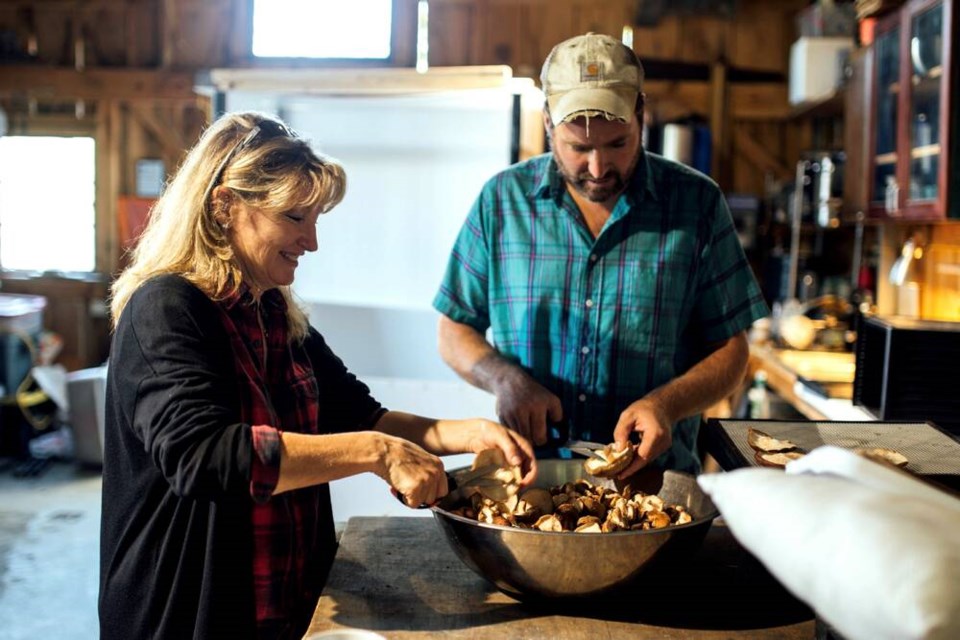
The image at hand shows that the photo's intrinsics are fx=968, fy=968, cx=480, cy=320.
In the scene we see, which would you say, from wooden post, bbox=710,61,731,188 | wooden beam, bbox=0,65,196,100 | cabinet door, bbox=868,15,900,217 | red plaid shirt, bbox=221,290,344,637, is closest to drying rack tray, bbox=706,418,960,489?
red plaid shirt, bbox=221,290,344,637

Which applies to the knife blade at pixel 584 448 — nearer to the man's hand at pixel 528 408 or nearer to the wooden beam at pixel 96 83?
the man's hand at pixel 528 408

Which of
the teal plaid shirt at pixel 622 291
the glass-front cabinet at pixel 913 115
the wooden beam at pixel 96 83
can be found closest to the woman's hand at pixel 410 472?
the teal plaid shirt at pixel 622 291

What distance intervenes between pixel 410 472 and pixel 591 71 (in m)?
0.89

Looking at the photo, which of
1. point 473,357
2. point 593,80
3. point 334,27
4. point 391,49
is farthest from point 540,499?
point 334,27

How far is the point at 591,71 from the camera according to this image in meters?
1.84

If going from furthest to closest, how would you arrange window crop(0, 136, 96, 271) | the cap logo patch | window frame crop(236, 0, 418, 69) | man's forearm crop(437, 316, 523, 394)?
window crop(0, 136, 96, 271) → window frame crop(236, 0, 418, 69) → man's forearm crop(437, 316, 523, 394) → the cap logo patch

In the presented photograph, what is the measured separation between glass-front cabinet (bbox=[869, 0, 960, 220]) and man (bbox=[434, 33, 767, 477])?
1.45m

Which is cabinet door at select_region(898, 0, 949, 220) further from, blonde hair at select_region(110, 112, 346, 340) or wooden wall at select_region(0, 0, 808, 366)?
wooden wall at select_region(0, 0, 808, 366)

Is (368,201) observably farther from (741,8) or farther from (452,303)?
(741,8)

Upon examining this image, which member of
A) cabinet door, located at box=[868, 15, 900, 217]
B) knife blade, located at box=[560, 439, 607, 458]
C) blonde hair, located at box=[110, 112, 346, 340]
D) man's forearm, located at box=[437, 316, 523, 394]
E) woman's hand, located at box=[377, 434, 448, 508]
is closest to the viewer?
woman's hand, located at box=[377, 434, 448, 508]

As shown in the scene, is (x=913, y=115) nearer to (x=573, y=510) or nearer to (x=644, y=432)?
(x=644, y=432)

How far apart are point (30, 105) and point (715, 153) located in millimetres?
4690

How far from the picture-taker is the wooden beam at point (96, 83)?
21.5 feet

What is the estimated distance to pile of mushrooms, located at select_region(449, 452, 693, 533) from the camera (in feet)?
4.52
